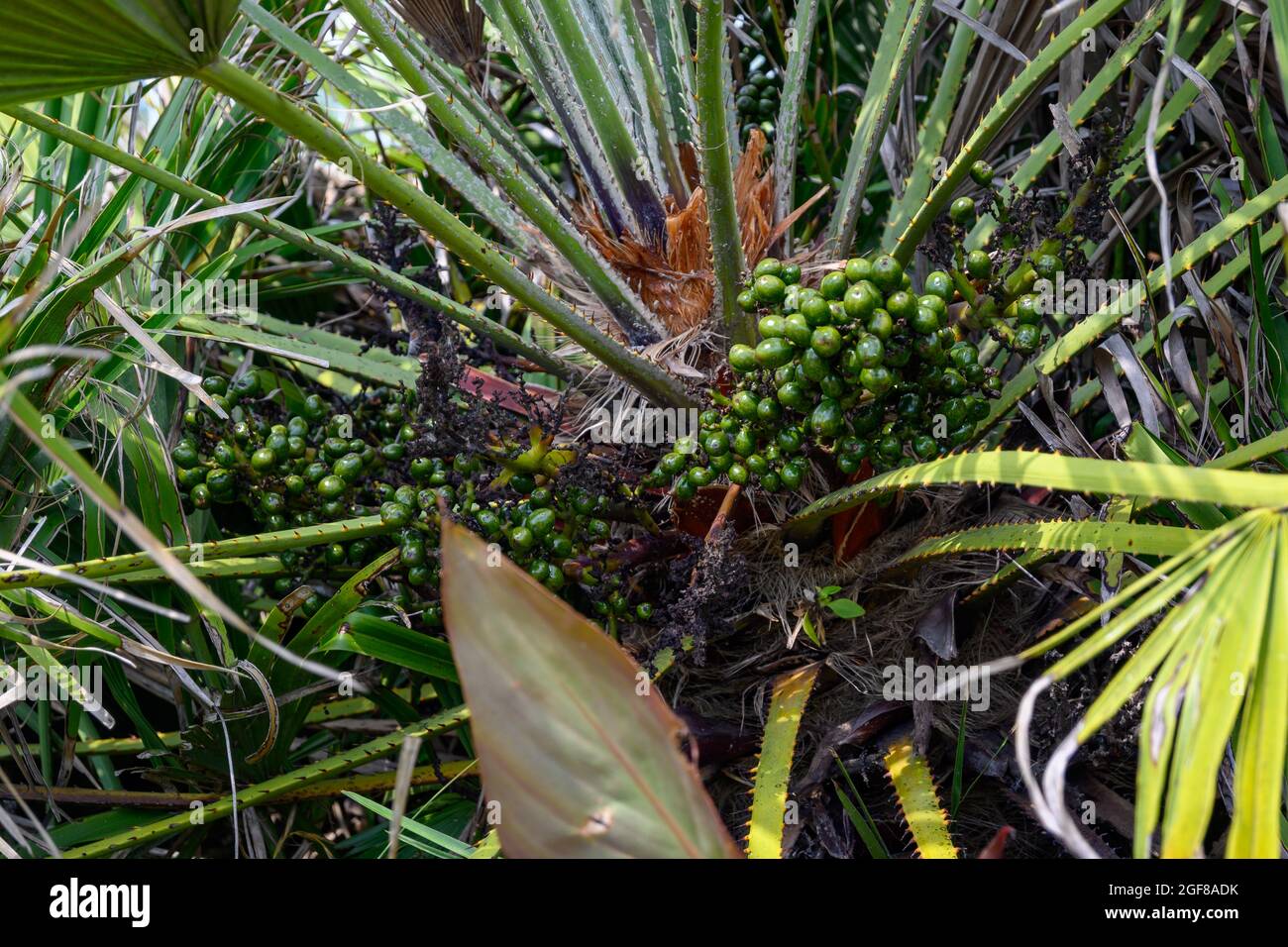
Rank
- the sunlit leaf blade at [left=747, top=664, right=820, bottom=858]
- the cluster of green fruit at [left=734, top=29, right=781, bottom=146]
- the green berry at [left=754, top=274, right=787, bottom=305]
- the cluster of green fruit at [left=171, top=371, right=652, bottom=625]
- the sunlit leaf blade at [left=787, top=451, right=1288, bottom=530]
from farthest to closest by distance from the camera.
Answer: the cluster of green fruit at [left=734, top=29, right=781, bottom=146], the cluster of green fruit at [left=171, top=371, right=652, bottom=625], the green berry at [left=754, top=274, right=787, bottom=305], the sunlit leaf blade at [left=747, top=664, right=820, bottom=858], the sunlit leaf blade at [left=787, top=451, right=1288, bottom=530]

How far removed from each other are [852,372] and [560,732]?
2.29ft

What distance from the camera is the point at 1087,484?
1.06 m

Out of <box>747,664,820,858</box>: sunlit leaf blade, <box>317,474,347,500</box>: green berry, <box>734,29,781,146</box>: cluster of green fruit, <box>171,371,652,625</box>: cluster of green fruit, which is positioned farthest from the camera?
<box>734,29,781,146</box>: cluster of green fruit

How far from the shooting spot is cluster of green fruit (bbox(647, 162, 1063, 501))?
52.8 inches

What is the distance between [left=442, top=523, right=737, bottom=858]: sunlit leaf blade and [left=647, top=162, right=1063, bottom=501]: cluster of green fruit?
0.62 m

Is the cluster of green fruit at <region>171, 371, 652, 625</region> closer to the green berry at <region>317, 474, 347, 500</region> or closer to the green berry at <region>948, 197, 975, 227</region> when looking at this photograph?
the green berry at <region>317, 474, 347, 500</region>

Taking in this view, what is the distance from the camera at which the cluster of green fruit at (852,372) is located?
1341 mm

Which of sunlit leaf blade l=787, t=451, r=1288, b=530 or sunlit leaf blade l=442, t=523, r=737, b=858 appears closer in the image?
sunlit leaf blade l=442, t=523, r=737, b=858

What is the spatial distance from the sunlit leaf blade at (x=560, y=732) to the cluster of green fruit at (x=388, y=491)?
666 mm

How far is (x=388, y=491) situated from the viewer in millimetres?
1703

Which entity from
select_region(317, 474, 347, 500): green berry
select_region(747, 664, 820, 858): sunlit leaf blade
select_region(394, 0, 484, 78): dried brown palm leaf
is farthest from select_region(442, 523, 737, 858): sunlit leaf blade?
select_region(394, 0, 484, 78): dried brown palm leaf

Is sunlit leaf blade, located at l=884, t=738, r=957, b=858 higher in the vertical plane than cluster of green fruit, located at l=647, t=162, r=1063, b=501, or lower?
lower
